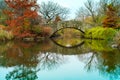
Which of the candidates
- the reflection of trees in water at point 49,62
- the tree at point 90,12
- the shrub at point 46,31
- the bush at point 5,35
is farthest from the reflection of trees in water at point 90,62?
the tree at point 90,12

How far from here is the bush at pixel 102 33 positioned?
3384cm

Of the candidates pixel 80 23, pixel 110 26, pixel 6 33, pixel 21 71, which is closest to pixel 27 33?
pixel 6 33

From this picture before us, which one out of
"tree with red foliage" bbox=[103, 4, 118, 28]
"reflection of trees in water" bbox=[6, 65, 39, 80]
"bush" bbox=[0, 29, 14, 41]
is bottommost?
"reflection of trees in water" bbox=[6, 65, 39, 80]

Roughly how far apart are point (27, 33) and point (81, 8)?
2602 cm

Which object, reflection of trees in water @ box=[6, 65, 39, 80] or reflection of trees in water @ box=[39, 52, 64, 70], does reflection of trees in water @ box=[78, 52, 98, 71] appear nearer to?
reflection of trees in water @ box=[39, 52, 64, 70]

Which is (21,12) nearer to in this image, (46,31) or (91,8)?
(46,31)

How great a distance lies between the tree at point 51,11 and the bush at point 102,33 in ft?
39.1

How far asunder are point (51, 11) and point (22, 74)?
47.6m

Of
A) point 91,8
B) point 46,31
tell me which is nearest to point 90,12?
point 91,8

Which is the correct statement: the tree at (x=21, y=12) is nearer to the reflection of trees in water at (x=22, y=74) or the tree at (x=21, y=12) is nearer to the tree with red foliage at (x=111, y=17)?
the tree with red foliage at (x=111, y=17)

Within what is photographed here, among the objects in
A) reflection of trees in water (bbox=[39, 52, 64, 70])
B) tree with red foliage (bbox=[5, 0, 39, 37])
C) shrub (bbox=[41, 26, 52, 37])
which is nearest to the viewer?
reflection of trees in water (bbox=[39, 52, 64, 70])

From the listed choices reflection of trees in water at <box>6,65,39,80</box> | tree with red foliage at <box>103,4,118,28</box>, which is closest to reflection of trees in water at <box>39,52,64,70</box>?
reflection of trees in water at <box>6,65,39,80</box>

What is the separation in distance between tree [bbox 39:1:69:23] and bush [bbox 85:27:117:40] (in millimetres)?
11906

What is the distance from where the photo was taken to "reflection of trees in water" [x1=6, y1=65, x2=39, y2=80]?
32.1 ft
